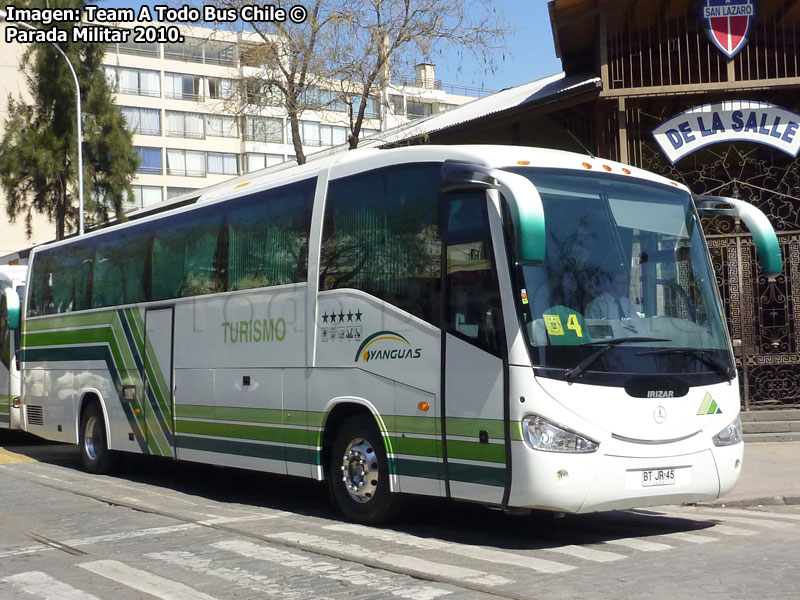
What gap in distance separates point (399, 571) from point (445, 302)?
2.37 meters

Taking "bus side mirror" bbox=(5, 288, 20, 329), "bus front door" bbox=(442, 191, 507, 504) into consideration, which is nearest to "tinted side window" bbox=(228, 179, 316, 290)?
"bus front door" bbox=(442, 191, 507, 504)

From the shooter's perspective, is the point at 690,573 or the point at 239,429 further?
the point at 239,429

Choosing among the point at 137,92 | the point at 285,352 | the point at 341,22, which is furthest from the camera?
the point at 137,92

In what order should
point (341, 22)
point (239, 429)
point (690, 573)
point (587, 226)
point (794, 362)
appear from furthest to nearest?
point (341, 22), point (794, 362), point (239, 429), point (587, 226), point (690, 573)

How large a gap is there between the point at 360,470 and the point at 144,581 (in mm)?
2793

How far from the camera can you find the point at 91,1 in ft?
135

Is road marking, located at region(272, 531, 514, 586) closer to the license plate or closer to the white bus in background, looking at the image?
the license plate

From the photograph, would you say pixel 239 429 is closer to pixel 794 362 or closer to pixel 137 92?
pixel 794 362

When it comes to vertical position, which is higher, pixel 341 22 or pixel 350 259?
pixel 341 22

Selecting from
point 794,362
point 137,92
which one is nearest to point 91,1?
point 137,92

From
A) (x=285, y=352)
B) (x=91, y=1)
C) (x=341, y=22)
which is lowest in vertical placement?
(x=285, y=352)

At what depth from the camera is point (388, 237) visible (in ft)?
31.4

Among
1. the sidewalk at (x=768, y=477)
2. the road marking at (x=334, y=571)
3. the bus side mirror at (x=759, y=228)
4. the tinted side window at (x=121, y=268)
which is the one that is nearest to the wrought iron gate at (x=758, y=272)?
the sidewalk at (x=768, y=477)

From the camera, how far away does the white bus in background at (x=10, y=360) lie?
1769 cm
